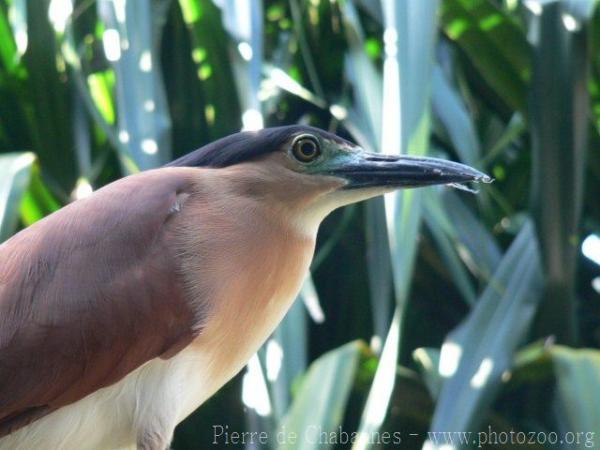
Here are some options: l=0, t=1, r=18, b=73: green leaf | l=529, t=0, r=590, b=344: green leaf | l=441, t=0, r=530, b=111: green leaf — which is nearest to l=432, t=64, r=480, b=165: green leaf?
l=441, t=0, r=530, b=111: green leaf

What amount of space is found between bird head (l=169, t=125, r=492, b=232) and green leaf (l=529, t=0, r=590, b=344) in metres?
0.78

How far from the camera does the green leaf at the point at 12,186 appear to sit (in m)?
2.54

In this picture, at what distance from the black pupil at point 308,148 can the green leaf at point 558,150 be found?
815 mm

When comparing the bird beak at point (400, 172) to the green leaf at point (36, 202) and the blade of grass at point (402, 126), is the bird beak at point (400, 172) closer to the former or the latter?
the blade of grass at point (402, 126)

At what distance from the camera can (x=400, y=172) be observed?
202 cm

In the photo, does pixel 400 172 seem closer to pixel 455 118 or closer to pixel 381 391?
pixel 381 391

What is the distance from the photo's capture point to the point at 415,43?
9.05 ft

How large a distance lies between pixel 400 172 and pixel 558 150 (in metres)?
0.87

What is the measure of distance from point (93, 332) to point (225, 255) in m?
0.24

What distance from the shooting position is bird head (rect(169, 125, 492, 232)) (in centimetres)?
202

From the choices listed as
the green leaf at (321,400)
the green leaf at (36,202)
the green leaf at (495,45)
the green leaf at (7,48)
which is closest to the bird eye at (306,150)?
the green leaf at (321,400)

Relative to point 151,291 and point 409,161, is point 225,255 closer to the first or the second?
point 151,291

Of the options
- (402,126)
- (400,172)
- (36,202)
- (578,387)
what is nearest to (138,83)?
(36,202)

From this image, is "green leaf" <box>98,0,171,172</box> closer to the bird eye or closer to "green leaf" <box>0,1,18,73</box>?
"green leaf" <box>0,1,18,73</box>
